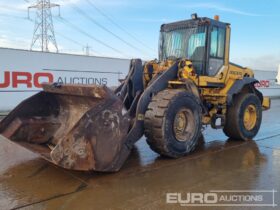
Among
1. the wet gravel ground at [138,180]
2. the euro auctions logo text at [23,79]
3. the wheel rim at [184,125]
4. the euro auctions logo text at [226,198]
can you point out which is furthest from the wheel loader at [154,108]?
the euro auctions logo text at [23,79]

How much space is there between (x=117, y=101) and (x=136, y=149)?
2007mm

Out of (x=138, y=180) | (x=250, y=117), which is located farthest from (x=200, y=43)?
(x=138, y=180)

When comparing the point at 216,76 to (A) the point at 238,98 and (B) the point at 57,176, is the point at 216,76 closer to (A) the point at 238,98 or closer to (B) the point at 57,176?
(A) the point at 238,98

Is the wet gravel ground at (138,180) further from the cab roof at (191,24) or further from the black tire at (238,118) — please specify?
the cab roof at (191,24)

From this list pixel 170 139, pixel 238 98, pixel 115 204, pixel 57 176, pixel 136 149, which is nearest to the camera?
pixel 115 204

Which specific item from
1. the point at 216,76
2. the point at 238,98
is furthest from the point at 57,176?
the point at 238,98

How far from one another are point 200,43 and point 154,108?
2.13 m

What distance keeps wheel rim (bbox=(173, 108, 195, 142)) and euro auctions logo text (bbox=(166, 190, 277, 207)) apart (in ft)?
5.00

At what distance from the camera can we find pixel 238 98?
6.96 meters

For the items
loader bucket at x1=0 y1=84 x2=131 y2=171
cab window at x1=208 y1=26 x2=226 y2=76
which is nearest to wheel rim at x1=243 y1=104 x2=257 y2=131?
cab window at x1=208 y1=26 x2=226 y2=76

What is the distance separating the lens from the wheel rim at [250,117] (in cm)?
723

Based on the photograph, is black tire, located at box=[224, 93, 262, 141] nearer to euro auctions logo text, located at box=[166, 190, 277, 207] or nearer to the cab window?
the cab window

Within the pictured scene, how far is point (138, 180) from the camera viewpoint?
4.40 m

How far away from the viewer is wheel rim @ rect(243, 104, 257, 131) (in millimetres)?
7234
